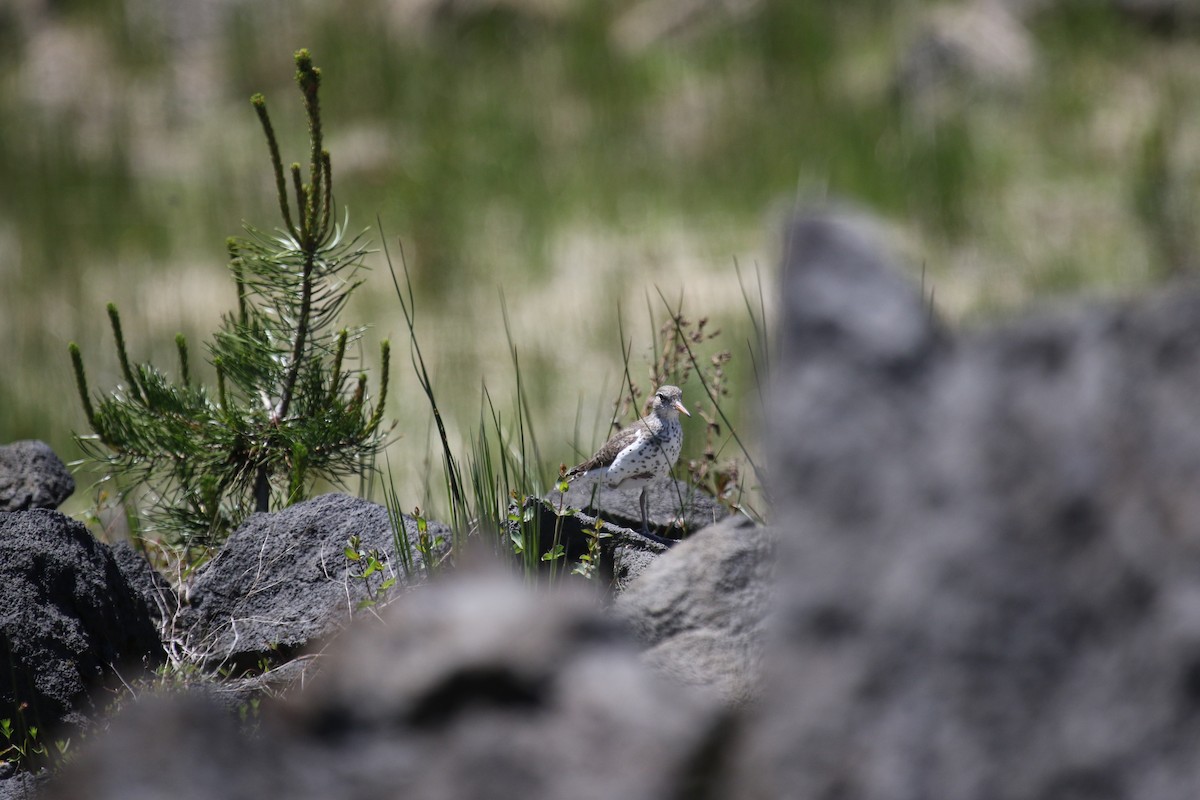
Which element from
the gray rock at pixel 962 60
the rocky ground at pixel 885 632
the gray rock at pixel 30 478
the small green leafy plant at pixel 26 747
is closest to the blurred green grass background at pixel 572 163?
the gray rock at pixel 962 60

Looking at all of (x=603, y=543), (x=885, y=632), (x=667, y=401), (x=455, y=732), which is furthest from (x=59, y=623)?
(x=885, y=632)

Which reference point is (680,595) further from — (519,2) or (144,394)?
(519,2)

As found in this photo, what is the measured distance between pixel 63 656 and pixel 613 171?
728cm

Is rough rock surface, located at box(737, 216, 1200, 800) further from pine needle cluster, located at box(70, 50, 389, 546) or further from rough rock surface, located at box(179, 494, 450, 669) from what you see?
pine needle cluster, located at box(70, 50, 389, 546)

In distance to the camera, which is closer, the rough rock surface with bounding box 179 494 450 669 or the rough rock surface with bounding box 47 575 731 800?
the rough rock surface with bounding box 47 575 731 800

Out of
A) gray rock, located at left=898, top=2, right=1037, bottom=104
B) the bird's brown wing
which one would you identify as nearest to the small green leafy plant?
the bird's brown wing

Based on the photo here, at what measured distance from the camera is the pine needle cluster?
3178mm

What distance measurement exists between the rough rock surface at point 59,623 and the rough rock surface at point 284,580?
16cm

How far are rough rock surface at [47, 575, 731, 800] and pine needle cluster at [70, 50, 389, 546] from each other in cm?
193

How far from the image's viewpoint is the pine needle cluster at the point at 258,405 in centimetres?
318

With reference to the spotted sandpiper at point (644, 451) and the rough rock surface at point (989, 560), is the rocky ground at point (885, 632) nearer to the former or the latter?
the rough rock surface at point (989, 560)

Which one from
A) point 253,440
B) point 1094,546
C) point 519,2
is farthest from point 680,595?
point 519,2

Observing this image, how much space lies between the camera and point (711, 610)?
1812 millimetres

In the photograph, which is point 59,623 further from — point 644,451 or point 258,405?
point 644,451
